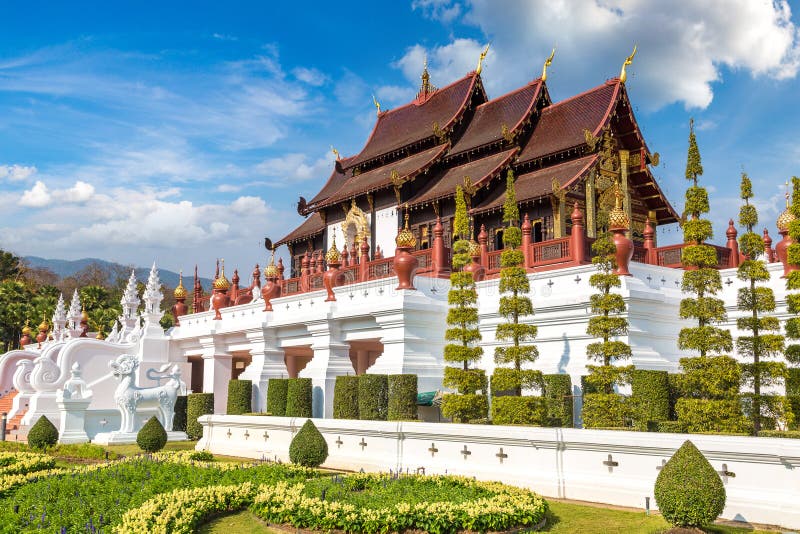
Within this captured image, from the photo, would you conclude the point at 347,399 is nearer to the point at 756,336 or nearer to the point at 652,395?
the point at 652,395

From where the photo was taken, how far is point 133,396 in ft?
65.9

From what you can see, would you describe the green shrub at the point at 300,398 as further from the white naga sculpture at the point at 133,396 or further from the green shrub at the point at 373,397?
the white naga sculpture at the point at 133,396

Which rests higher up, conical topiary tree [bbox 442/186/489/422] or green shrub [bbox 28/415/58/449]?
conical topiary tree [bbox 442/186/489/422]

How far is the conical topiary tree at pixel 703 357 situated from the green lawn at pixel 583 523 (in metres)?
2.32

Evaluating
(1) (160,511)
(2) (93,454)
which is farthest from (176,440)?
(1) (160,511)

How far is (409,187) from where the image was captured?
98.0ft

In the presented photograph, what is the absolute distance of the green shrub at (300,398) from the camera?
1777 centimetres

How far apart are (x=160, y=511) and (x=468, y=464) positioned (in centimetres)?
520

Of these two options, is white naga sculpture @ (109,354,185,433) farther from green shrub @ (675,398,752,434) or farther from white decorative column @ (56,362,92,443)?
green shrub @ (675,398,752,434)

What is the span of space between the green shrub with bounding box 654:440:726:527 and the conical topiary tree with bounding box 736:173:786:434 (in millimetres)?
4027

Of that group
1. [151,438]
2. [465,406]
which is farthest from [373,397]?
[151,438]

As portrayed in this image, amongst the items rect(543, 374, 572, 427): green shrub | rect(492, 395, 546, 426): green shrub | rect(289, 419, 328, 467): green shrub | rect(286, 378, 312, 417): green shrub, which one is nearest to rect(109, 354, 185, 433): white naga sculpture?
rect(286, 378, 312, 417): green shrub

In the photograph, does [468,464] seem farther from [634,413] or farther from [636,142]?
[636,142]

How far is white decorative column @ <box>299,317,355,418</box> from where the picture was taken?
18.8m
